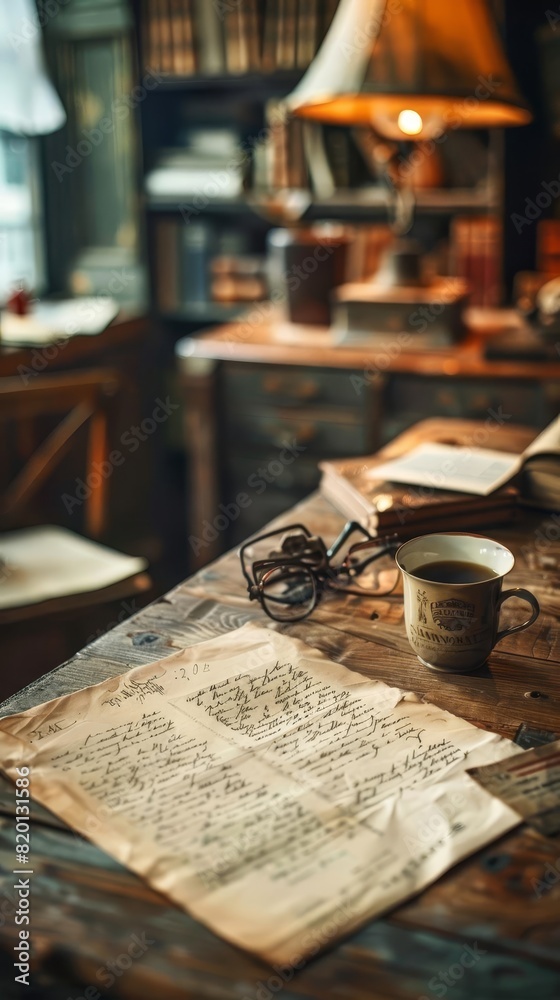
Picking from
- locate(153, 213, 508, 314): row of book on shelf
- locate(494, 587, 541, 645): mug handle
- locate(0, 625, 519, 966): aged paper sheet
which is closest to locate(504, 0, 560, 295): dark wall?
locate(153, 213, 508, 314): row of book on shelf

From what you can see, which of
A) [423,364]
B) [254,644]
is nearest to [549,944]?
[254,644]

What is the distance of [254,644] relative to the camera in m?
0.95

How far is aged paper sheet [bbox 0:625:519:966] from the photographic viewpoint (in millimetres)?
607

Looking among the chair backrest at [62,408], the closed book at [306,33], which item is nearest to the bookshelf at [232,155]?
the closed book at [306,33]

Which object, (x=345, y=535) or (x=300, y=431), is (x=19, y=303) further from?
(x=345, y=535)

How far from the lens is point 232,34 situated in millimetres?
2730

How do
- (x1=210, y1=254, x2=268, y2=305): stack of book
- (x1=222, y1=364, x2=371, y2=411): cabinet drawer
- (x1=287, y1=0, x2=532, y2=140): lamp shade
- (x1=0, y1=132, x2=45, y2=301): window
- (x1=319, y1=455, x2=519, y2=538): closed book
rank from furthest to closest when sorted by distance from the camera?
(x1=0, y1=132, x2=45, y2=301): window → (x1=210, y1=254, x2=268, y2=305): stack of book → (x1=222, y1=364, x2=371, y2=411): cabinet drawer → (x1=287, y1=0, x2=532, y2=140): lamp shade → (x1=319, y1=455, x2=519, y2=538): closed book

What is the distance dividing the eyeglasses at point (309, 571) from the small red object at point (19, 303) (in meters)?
1.66

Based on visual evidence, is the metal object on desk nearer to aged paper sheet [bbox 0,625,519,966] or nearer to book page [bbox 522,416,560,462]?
→ book page [bbox 522,416,560,462]

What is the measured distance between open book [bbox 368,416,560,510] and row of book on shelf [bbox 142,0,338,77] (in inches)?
68.4

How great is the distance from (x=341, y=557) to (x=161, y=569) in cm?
202

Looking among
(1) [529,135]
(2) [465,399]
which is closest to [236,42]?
(1) [529,135]

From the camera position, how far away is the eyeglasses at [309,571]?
1.04m

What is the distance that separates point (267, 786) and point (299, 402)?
1.79 metres
